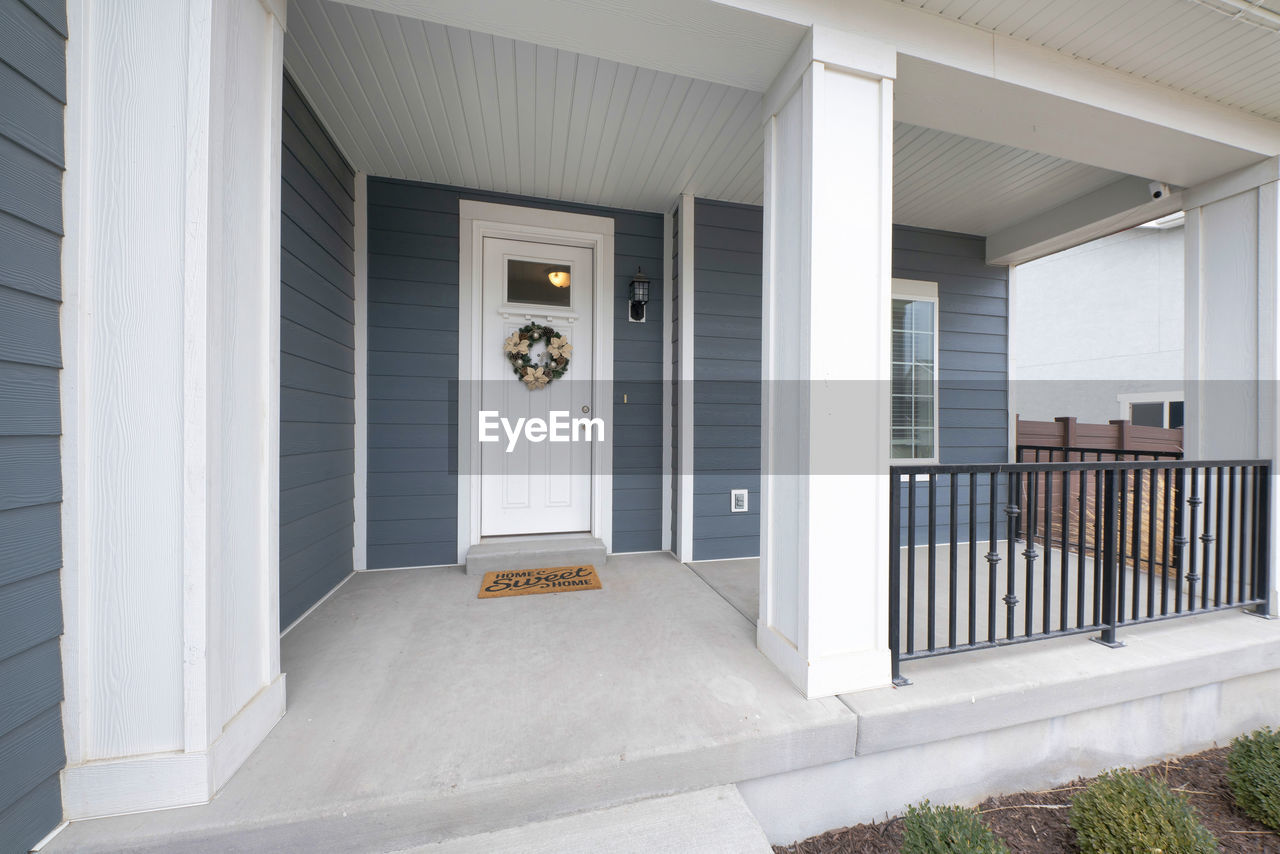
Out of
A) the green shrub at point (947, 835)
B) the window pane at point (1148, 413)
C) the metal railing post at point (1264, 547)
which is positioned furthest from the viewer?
the window pane at point (1148, 413)

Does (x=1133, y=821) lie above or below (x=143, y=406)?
below

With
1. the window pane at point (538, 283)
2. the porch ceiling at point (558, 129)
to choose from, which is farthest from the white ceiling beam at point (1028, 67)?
the window pane at point (538, 283)

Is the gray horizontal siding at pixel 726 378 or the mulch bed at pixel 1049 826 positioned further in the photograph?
the gray horizontal siding at pixel 726 378

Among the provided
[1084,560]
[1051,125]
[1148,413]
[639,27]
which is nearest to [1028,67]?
[1051,125]

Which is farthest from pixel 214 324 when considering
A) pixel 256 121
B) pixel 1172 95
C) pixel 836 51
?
pixel 1172 95

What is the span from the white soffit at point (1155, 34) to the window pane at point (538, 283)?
223 cm

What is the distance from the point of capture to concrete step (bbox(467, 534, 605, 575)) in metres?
2.82

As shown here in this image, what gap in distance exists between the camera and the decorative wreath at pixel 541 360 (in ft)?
10.0

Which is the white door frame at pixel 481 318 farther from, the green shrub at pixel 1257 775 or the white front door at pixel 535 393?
the green shrub at pixel 1257 775

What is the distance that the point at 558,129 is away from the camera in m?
2.39

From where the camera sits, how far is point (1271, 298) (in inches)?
85.6

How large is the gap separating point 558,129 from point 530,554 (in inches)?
94.2

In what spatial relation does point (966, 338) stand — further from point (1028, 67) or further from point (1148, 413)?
point (1148, 413)

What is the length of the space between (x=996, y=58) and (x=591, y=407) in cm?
256
